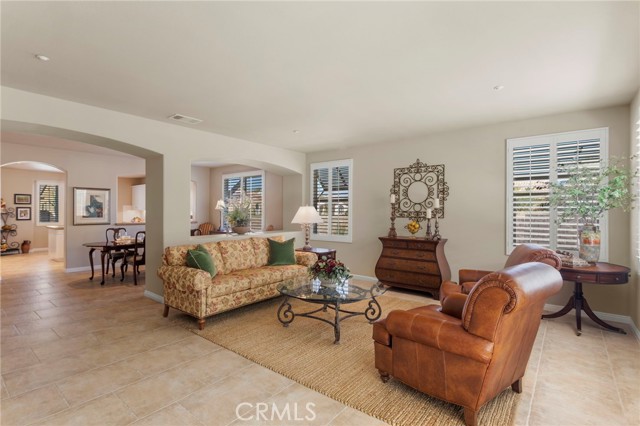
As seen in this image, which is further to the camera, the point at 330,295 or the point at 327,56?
the point at 330,295

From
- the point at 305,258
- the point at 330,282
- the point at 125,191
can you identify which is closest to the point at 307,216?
the point at 305,258

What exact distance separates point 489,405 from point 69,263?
27.0 feet

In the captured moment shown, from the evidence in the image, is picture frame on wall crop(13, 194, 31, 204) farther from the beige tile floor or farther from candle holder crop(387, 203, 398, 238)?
candle holder crop(387, 203, 398, 238)

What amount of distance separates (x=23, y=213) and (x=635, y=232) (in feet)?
48.2

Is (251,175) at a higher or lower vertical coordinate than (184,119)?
lower

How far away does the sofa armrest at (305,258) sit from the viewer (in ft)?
17.2

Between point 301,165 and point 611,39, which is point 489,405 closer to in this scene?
point 611,39

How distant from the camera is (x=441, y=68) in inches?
116

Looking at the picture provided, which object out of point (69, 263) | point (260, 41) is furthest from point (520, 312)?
point (69, 263)

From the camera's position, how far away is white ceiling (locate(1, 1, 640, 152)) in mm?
2154

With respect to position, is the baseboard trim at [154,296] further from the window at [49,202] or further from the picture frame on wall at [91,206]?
the window at [49,202]

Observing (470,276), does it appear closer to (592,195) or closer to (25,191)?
(592,195)

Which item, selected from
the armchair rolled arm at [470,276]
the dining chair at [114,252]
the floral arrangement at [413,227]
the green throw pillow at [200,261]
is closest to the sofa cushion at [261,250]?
the green throw pillow at [200,261]

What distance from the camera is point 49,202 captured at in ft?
35.4
